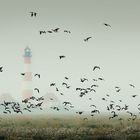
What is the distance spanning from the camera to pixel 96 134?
4403cm

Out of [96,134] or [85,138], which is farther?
[96,134]

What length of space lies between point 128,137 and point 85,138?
348 centimetres

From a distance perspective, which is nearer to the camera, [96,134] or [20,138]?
[20,138]

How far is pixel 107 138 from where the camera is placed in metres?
40.1

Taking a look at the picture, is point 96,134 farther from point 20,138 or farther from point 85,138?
point 20,138

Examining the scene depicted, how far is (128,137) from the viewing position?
39.9 meters

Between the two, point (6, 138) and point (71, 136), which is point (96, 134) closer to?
point (71, 136)

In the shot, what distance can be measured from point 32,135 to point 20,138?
2.91m

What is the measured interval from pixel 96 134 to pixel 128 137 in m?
4.77

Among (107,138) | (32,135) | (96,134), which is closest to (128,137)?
(107,138)

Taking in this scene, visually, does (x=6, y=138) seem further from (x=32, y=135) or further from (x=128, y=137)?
(x=128, y=137)

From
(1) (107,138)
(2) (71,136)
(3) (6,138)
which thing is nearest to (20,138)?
(3) (6,138)

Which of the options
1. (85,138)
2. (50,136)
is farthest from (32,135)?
(85,138)

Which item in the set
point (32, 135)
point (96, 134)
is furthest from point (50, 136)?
point (96, 134)
